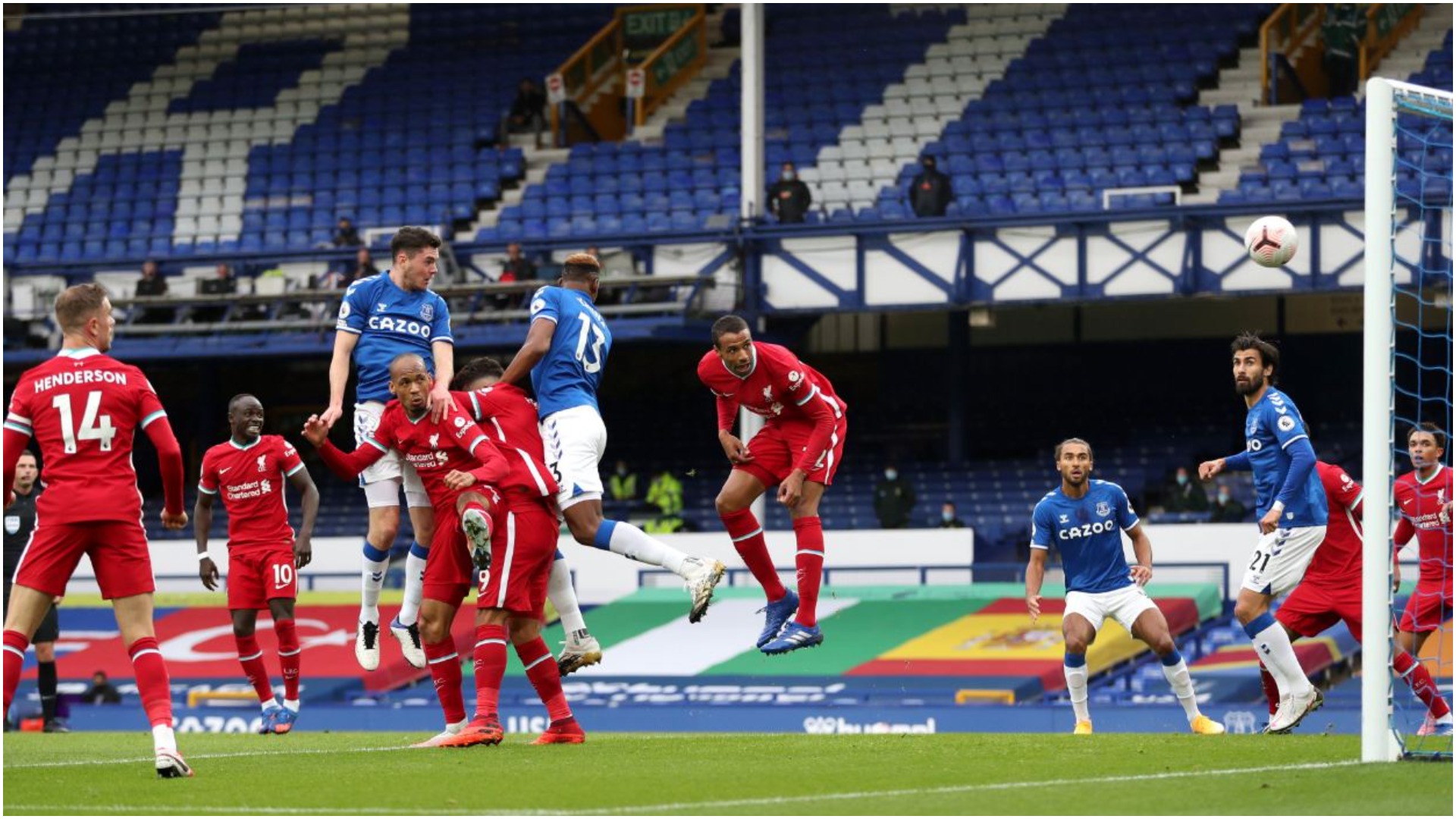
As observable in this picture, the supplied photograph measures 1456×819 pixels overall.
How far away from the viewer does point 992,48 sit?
31.2 metres

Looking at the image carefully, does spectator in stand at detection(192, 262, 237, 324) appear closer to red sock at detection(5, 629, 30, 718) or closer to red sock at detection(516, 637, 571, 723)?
red sock at detection(516, 637, 571, 723)

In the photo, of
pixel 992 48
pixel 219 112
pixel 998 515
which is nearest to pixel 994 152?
pixel 992 48

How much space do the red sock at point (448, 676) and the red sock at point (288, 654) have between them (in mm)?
2795

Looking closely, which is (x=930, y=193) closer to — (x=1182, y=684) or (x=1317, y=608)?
(x=1182, y=684)

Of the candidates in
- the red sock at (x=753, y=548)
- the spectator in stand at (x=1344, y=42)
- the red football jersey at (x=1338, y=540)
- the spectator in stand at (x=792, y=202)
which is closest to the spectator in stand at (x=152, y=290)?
the spectator in stand at (x=792, y=202)

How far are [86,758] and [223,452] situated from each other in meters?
2.83

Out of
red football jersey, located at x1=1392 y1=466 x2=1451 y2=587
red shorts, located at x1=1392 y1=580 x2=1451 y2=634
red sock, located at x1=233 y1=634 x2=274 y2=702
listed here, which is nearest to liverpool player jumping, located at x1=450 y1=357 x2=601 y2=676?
red sock, located at x1=233 y1=634 x2=274 y2=702

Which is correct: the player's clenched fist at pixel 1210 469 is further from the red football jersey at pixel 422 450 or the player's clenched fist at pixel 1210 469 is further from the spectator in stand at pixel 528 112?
the spectator in stand at pixel 528 112

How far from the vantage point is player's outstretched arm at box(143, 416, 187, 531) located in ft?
29.6

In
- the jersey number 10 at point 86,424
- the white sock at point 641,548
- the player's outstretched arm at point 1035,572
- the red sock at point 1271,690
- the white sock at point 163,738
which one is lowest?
the red sock at point 1271,690

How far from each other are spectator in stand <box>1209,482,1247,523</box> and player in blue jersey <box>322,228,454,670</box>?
15030 mm

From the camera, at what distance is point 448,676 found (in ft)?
38.0

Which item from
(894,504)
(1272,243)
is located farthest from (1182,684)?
(894,504)

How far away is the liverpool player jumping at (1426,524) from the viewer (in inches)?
498
